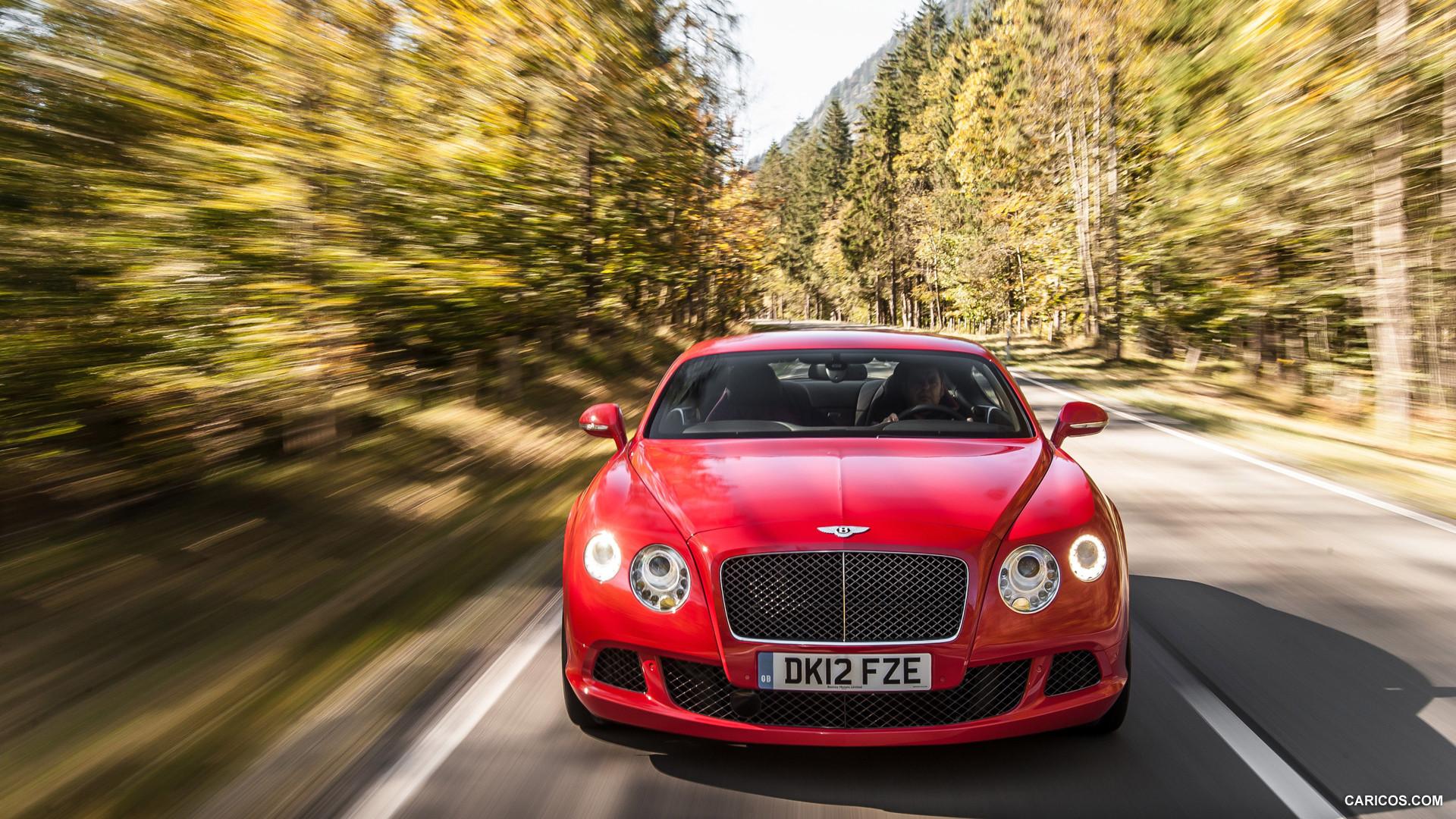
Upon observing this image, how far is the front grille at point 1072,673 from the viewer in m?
3.35

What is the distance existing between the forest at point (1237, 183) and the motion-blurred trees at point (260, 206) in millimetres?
9154

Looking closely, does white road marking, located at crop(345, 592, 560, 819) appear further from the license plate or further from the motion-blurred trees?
the motion-blurred trees

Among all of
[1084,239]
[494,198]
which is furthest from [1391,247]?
[1084,239]

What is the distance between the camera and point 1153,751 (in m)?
3.45

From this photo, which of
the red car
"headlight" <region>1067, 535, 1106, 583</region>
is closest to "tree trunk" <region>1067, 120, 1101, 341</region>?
the red car

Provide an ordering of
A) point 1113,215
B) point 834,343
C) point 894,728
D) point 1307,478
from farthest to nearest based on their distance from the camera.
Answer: point 1113,215 → point 1307,478 → point 834,343 → point 894,728

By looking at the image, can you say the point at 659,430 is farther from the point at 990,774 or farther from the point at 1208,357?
the point at 1208,357

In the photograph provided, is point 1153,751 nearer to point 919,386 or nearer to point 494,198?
point 919,386

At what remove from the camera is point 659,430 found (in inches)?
188

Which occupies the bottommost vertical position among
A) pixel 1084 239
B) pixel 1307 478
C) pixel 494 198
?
pixel 1307 478

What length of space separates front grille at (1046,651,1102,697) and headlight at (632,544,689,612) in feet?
3.85

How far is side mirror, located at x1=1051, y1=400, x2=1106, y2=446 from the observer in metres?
4.83

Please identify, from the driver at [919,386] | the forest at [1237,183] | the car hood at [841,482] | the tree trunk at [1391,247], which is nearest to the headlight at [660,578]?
the car hood at [841,482]

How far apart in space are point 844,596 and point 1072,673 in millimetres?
772
